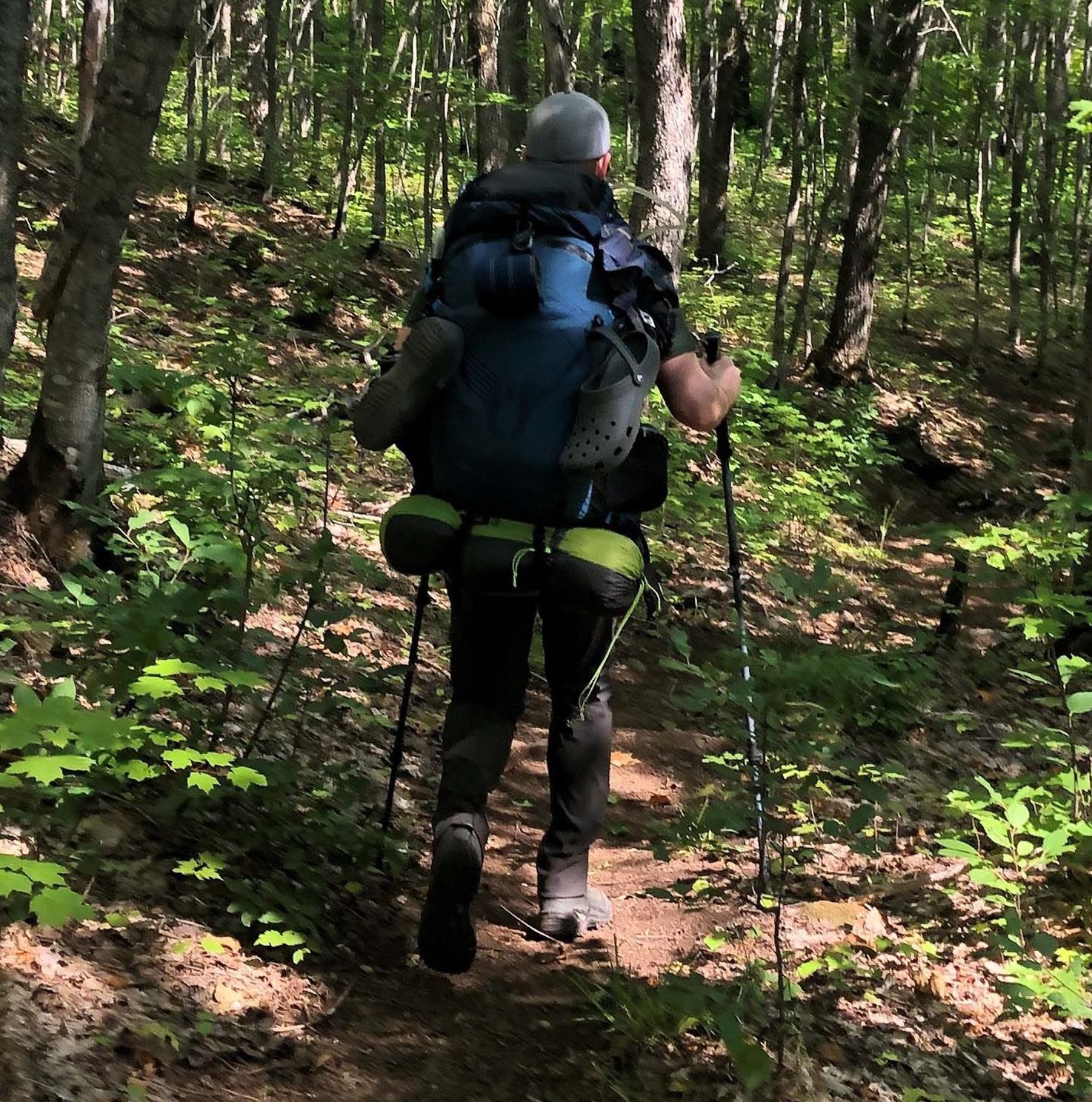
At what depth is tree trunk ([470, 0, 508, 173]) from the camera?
12109 millimetres

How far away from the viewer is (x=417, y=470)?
291cm

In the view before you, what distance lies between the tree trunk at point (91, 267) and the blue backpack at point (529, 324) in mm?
1781

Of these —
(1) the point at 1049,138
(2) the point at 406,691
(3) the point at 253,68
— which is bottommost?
(2) the point at 406,691

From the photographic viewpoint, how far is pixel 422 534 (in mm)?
2699

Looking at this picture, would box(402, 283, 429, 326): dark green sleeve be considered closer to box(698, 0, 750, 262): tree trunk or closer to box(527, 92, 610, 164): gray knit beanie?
box(527, 92, 610, 164): gray knit beanie

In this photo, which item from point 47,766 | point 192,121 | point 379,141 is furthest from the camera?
point 379,141

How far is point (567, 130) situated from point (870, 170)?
11.0 m

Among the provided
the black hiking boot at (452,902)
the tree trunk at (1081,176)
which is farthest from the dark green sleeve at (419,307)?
the tree trunk at (1081,176)

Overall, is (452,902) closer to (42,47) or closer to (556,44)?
(556,44)

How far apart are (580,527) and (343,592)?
129 inches

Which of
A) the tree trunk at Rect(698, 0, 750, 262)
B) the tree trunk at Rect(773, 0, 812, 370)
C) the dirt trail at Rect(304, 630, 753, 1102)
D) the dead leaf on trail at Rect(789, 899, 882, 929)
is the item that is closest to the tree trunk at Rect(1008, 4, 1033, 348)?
the tree trunk at Rect(698, 0, 750, 262)

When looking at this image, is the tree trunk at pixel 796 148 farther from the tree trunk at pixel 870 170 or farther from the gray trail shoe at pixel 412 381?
the gray trail shoe at pixel 412 381

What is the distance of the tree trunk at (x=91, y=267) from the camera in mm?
3766

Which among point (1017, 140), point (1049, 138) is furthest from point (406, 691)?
point (1017, 140)
